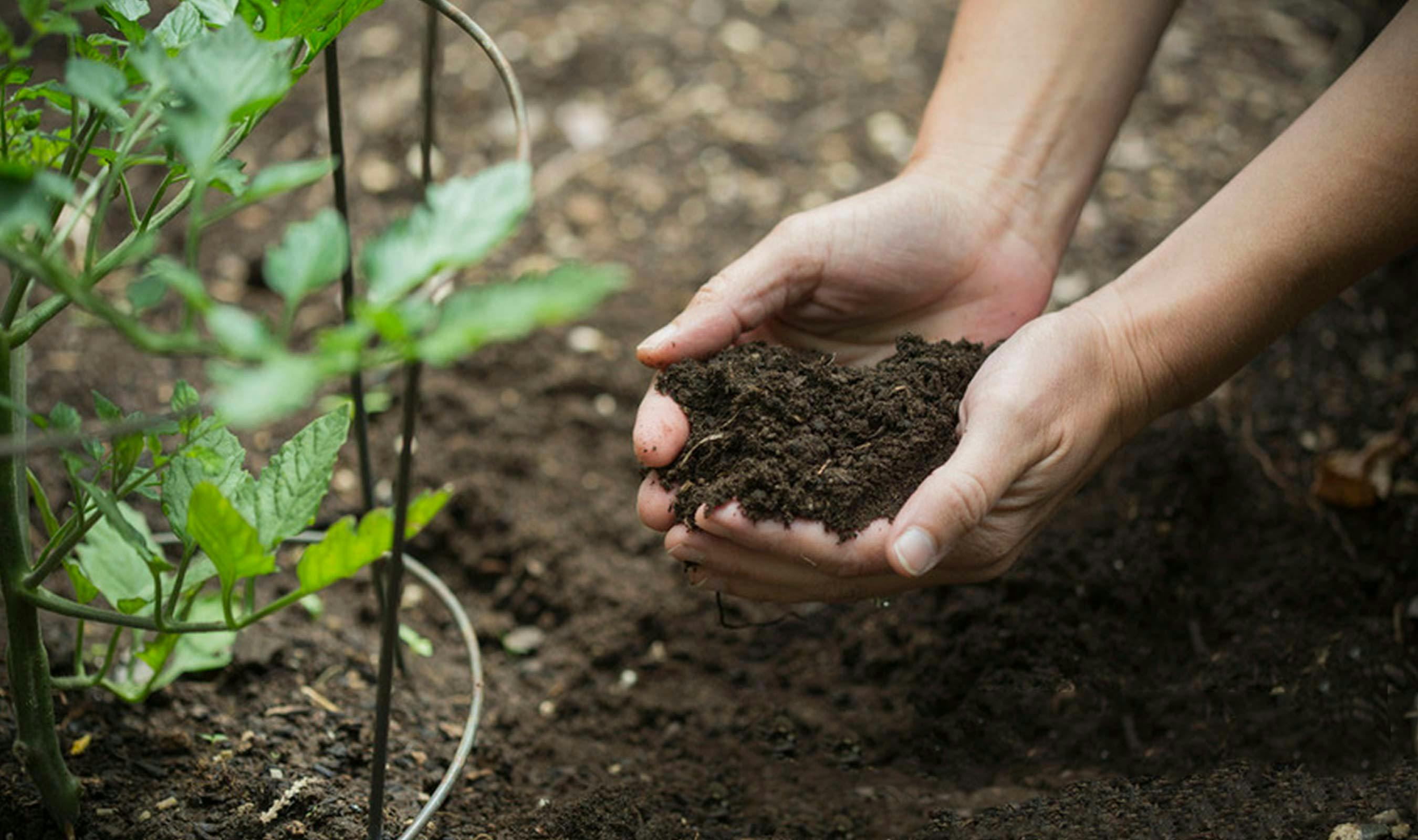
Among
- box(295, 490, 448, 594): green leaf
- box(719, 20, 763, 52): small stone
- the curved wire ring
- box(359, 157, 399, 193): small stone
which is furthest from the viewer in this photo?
box(719, 20, 763, 52): small stone

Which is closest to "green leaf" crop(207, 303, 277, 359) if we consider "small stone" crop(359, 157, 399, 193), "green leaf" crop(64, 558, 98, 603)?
"green leaf" crop(64, 558, 98, 603)

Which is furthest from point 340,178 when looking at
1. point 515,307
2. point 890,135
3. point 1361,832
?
point 890,135

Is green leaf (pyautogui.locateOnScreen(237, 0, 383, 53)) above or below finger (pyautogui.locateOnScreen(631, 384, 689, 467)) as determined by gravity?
above

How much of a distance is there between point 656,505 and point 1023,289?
679 mm

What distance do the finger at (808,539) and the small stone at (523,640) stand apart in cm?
64

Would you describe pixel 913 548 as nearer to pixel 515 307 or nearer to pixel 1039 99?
pixel 515 307

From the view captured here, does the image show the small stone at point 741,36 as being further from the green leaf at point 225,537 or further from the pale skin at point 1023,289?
the green leaf at point 225,537

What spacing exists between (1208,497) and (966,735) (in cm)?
61

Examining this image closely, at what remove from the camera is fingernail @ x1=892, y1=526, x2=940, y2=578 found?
114 cm

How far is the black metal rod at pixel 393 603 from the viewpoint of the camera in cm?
86

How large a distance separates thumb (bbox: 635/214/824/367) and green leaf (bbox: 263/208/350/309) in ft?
2.24

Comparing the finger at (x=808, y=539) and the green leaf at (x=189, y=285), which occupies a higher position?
the green leaf at (x=189, y=285)

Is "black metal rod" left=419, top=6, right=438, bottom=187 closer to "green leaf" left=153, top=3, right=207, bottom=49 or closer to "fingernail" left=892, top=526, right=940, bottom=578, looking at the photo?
"green leaf" left=153, top=3, right=207, bottom=49

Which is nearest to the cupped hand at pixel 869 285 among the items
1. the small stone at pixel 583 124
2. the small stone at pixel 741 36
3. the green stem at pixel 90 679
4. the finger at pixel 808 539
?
the finger at pixel 808 539
